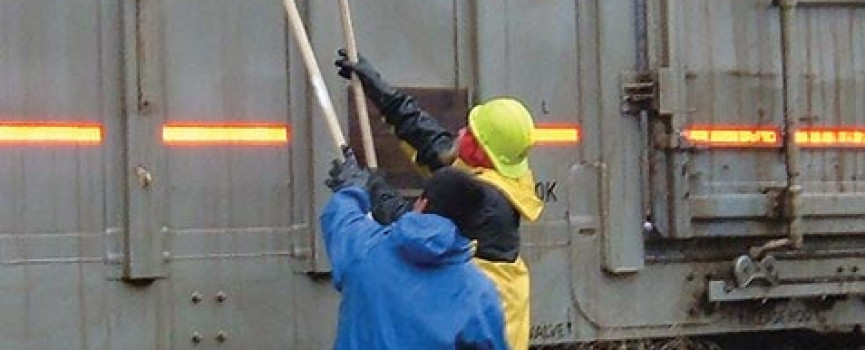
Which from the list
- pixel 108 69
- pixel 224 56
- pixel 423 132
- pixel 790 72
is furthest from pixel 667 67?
pixel 108 69

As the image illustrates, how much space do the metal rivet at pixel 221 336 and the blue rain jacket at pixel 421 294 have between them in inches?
51.8

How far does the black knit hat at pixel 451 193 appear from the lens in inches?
151

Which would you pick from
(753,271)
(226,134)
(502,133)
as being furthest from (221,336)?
(753,271)

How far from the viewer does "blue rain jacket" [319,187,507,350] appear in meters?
3.69

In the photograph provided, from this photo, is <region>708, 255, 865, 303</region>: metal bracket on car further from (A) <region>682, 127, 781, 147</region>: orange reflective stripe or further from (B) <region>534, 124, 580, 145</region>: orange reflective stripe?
(B) <region>534, 124, 580, 145</region>: orange reflective stripe

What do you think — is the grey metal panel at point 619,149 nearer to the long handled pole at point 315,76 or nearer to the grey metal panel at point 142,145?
the long handled pole at point 315,76

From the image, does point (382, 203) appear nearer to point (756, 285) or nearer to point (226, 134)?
point (226, 134)

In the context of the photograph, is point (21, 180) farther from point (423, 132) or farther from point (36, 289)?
point (423, 132)

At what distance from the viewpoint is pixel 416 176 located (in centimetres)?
546

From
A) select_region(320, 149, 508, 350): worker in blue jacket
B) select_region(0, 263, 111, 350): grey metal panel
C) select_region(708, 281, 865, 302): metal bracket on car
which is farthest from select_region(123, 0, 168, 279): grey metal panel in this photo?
select_region(708, 281, 865, 302): metal bracket on car

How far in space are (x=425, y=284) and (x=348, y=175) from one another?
0.79 metres

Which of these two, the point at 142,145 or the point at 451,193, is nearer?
the point at 451,193

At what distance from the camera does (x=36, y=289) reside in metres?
4.80

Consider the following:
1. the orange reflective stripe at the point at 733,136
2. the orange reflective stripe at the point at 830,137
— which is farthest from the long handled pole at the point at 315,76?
the orange reflective stripe at the point at 830,137
